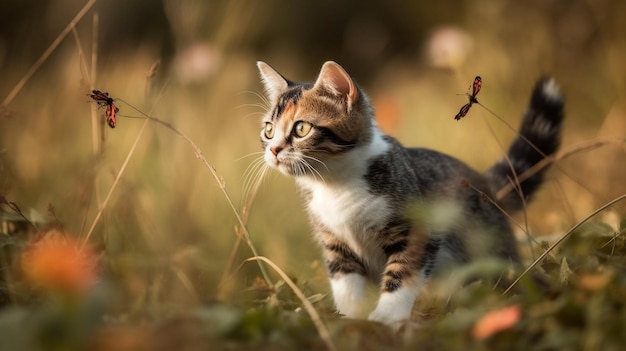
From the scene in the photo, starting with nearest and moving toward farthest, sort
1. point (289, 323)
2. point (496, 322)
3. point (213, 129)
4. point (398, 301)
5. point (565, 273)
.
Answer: point (496, 322) < point (289, 323) < point (565, 273) < point (398, 301) < point (213, 129)

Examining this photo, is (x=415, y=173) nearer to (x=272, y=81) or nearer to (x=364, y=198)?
(x=364, y=198)

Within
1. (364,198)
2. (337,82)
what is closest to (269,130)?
(337,82)

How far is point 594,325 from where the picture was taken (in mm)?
1203

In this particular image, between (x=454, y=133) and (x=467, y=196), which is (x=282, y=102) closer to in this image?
(x=467, y=196)

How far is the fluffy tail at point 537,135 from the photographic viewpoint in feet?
8.66

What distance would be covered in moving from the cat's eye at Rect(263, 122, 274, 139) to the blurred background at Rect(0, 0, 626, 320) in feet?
0.41

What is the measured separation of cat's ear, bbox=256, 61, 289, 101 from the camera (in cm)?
260

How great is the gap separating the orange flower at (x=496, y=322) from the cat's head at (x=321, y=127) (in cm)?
110

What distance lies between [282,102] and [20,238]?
95cm

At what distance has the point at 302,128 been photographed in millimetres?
2375

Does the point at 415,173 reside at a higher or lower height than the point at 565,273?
higher

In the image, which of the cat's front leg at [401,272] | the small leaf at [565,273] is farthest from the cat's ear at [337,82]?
the small leaf at [565,273]

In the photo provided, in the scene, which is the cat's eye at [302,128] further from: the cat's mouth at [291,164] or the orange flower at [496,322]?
the orange flower at [496,322]

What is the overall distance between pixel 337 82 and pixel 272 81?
1.17ft
